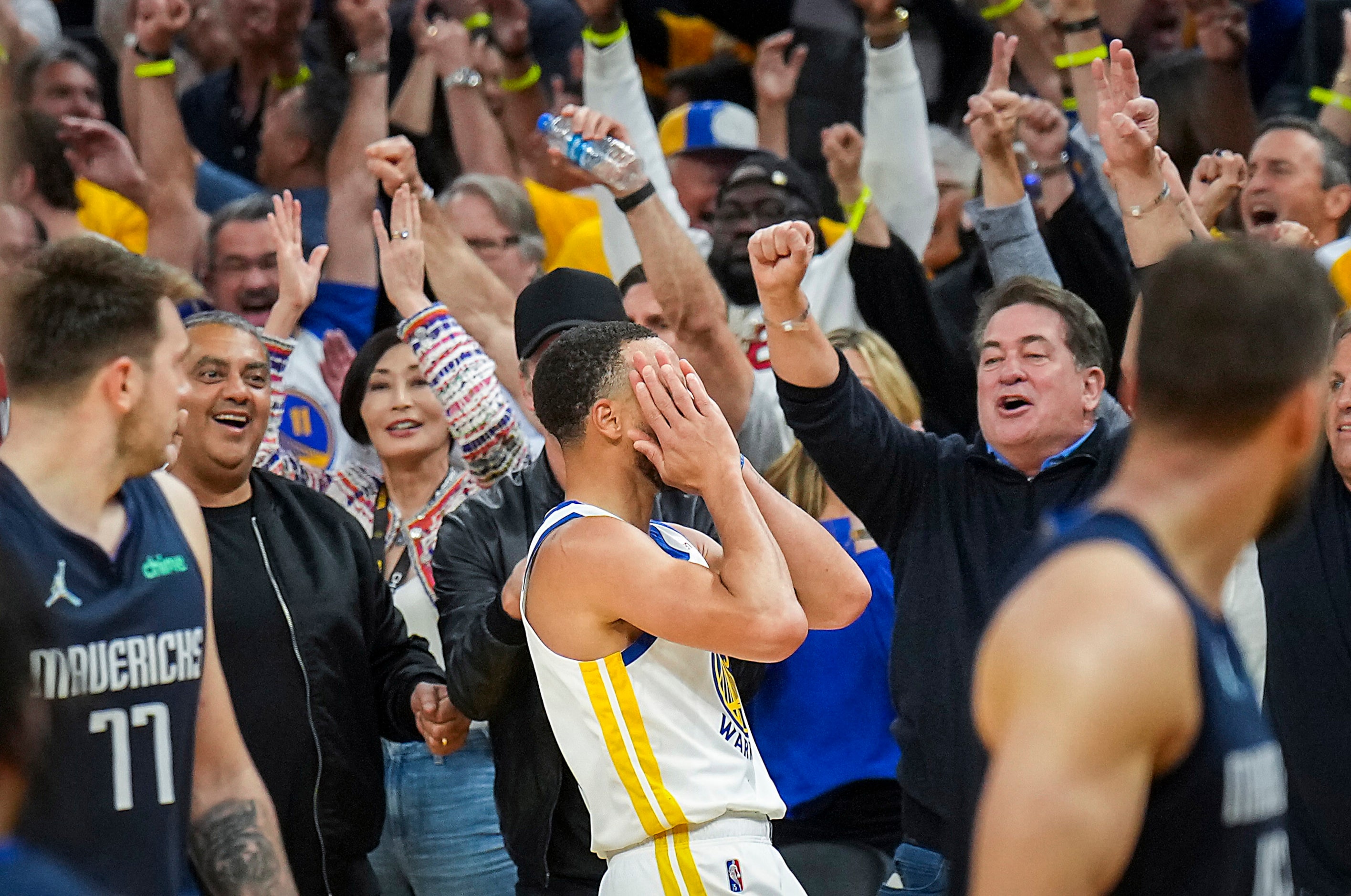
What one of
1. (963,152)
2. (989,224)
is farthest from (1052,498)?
(963,152)

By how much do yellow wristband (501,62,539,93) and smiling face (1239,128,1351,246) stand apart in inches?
136

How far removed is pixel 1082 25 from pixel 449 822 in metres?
3.41

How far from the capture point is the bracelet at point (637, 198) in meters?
4.47

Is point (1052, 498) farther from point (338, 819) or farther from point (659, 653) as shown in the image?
point (338, 819)

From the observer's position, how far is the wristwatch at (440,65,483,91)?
6.68 m

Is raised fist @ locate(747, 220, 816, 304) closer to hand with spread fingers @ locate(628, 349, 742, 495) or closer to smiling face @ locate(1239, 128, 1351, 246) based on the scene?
hand with spread fingers @ locate(628, 349, 742, 495)

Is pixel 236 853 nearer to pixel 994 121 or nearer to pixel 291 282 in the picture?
pixel 291 282

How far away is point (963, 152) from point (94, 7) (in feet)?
16.0

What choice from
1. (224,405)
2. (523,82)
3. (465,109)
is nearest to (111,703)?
(224,405)

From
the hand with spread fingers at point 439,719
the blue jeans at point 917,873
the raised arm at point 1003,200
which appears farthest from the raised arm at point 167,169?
the blue jeans at point 917,873

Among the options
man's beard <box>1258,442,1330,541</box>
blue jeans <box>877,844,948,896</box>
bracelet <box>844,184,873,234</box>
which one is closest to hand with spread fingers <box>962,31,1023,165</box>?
bracelet <box>844,184,873,234</box>

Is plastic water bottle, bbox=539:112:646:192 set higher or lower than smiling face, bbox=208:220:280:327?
higher

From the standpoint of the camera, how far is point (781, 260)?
11.1 ft

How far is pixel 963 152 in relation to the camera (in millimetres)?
6488
